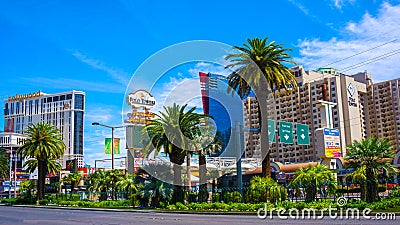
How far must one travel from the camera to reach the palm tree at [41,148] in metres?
60.4

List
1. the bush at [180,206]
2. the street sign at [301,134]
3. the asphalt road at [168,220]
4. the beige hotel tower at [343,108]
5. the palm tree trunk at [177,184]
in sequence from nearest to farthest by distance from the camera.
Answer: the asphalt road at [168,220] → the bush at [180,206] → the palm tree trunk at [177,184] → the street sign at [301,134] → the beige hotel tower at [343,108]

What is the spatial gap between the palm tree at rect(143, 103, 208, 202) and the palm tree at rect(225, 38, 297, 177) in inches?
238

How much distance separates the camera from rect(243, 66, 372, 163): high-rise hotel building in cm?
14550

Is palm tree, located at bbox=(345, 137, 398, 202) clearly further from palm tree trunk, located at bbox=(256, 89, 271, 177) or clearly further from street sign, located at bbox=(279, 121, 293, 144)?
street sign, located at bbox=(279, 121, 293, 144)

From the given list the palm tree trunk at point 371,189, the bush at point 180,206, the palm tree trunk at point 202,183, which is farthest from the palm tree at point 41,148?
the palm tree trunk at point 371,189

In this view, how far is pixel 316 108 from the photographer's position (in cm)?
15525

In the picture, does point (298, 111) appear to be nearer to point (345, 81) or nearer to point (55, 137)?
point (345, 81)

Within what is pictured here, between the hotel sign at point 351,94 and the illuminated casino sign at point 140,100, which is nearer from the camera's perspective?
the illuminated casino sign at point 140,100

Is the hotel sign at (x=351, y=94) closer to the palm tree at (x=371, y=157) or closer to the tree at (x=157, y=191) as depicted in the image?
the palm tree at (x=371, y=157)

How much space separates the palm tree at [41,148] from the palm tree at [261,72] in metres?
32.1

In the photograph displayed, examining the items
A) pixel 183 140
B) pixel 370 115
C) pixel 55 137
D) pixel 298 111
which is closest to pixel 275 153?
pixel 298 111

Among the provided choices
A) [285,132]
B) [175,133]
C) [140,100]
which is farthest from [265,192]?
[140,100]

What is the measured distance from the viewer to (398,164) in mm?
58156

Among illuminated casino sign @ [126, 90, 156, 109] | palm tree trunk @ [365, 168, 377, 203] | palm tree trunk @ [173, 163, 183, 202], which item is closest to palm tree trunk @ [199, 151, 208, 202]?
palm tree trunk @ [173, 163, 183, 202]
